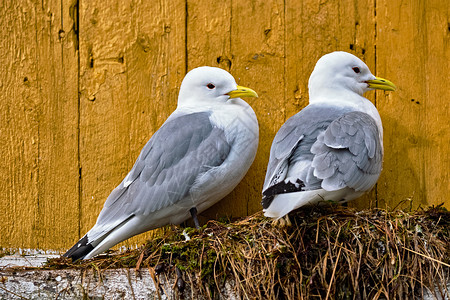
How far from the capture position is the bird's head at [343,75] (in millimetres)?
3268

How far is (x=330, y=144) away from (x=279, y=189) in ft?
1.18

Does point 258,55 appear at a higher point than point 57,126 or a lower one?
higher

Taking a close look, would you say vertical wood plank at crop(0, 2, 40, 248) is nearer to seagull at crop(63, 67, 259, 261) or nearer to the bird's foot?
seagull at crop(63, 67, 259, 261)

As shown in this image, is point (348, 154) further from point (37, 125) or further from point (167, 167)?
point (37, 125)

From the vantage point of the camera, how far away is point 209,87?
10.8 feet

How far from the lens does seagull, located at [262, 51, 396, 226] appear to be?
8.70 ft

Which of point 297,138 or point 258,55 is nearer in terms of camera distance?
point 297,138

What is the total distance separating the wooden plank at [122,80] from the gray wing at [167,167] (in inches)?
9.9

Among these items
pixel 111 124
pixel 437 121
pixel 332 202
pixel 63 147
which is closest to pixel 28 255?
pixel 63 147

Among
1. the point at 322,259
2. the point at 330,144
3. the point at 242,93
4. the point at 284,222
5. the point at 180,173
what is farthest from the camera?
the point at 242,93

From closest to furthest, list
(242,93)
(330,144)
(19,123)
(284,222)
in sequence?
1. (284,222)
2. (330,144)
3. (242,93)
4. (19,123)

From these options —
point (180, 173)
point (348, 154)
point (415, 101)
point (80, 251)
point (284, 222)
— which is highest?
point (415, 101)

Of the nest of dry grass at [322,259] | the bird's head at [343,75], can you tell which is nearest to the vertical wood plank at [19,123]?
the nest of dry grass at [322,259]

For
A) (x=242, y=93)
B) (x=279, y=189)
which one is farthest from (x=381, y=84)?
(x=279, y=189)
